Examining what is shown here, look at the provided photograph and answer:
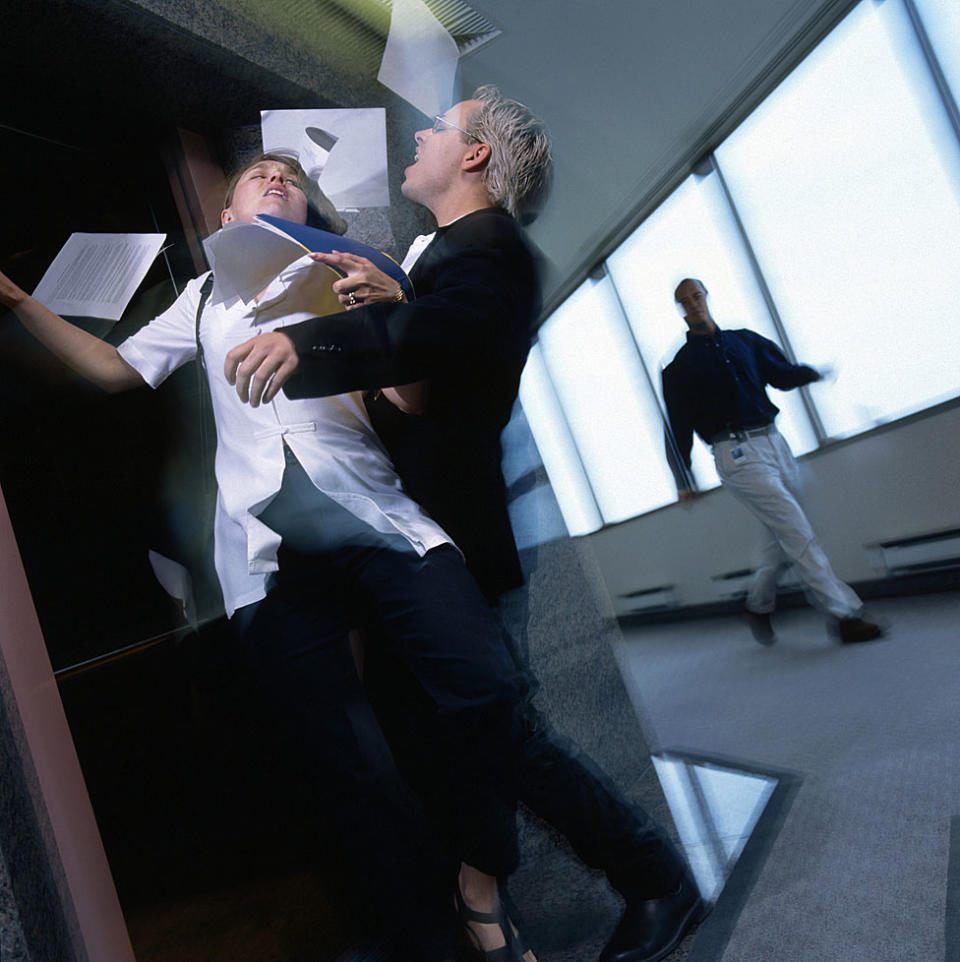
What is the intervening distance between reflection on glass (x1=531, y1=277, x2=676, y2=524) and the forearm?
1.10 ft

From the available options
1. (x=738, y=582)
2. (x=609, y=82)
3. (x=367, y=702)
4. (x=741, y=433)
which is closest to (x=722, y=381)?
(x=741, y=433)

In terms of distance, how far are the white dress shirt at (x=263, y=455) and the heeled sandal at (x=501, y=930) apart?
328 mm

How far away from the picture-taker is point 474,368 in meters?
0.48

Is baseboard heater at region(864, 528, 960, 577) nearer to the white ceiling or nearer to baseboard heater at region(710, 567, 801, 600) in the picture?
baseboard heater at region(710, 567, 801, 600)

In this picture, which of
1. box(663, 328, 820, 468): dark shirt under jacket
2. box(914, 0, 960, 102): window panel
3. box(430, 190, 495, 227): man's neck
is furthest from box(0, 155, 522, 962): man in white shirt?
box(914, 0, 960, 102): window panel

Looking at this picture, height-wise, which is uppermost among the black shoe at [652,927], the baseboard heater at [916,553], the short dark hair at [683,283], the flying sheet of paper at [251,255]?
the flying sheet of paper at [251,255]

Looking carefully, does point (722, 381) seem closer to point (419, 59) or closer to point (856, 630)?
point (856, 630)

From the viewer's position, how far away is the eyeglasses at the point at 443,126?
0.53 metres

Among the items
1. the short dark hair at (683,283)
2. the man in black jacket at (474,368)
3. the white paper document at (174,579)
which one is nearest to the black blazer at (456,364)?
the man in black jacket at (474,368)

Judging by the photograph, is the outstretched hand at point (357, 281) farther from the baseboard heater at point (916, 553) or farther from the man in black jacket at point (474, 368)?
the baseboard heater at point (916, 553)

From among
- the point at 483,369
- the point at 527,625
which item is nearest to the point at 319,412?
the point at 483,369

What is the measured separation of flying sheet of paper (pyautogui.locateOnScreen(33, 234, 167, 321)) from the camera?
492mm

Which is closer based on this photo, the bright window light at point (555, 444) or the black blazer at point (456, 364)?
the black blazer at point (456, 364)

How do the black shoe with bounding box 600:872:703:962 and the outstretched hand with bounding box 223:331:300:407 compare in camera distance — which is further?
the black shoe with bounding box 600:872:703:962
